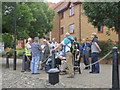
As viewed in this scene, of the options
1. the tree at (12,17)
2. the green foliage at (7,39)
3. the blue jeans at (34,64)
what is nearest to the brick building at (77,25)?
the tree at (12,17)

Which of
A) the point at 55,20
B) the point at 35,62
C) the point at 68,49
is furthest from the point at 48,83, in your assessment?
the point at 55,20

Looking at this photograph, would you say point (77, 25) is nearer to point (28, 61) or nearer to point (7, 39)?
point (7, 39)

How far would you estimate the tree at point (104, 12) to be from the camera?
14.6m

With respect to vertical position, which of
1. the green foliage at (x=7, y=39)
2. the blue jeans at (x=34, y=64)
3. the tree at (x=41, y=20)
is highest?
the tree at (x=41, y=20)

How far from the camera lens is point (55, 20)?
38281 millimetres

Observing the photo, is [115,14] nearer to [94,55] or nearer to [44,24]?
[94,55]

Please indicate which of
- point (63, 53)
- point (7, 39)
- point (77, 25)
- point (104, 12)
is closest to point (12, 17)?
point (7, 39)

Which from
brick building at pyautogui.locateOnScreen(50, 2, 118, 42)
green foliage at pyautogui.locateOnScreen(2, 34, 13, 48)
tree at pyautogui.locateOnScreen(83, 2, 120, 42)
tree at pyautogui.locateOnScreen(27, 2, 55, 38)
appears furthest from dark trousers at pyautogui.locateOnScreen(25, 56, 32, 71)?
tree at pyautogui.locateOnScreen(27, 2, 55, 38)

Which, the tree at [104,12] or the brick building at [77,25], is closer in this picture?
the tree at [104,12]

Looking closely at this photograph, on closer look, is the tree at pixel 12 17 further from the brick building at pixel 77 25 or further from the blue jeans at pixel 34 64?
the brick building at pixel 77 25

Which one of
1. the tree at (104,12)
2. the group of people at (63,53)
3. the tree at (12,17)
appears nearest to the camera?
the group of people at (63,53)

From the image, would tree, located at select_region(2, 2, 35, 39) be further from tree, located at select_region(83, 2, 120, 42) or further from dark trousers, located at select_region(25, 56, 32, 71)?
tree, located at select_region(83, 2, 120, 42)

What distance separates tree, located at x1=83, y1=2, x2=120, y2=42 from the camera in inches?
574

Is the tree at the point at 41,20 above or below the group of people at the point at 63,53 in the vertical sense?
above
